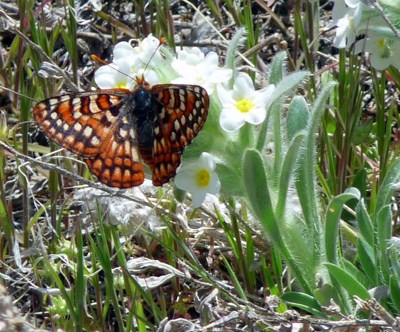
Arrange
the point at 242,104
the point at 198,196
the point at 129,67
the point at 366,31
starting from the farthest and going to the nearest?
the point at 366,31
the point at 129,67
the point at 198,196
the point at 242,104

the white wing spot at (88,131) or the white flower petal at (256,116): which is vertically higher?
the white flower petal at (256,116)

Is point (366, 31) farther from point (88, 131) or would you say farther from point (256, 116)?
point (88, 131)

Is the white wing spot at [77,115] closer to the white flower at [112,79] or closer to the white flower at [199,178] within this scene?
the white flower at [112,79]

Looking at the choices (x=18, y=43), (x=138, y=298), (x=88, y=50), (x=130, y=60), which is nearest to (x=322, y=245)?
(x=138, y=298)

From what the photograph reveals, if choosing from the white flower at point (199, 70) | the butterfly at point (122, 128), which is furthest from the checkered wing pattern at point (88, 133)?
the white flower at point (199, 70)

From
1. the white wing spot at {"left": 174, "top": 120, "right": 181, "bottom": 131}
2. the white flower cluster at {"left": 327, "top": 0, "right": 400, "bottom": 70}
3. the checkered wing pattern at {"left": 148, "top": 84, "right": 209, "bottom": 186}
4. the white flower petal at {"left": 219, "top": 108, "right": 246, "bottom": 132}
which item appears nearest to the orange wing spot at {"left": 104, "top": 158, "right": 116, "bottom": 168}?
the checkered wing pattern at {"left": 148, "top": 84, "right": 209, "bottom": 186}

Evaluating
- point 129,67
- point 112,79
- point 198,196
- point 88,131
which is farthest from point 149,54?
point 198,196
